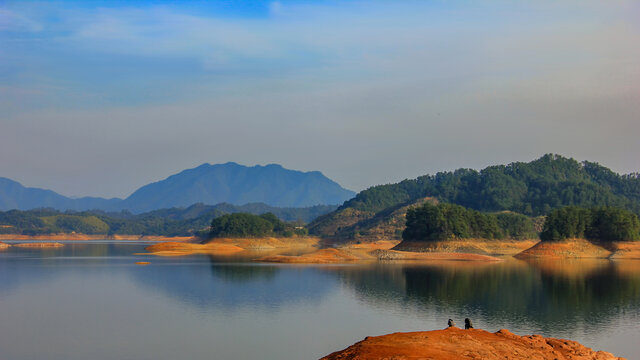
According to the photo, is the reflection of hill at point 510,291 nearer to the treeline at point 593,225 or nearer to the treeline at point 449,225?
the treeline at point 593,225

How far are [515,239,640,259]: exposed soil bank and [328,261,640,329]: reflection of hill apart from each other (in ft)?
89.8

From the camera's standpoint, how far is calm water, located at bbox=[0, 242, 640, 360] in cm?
3959

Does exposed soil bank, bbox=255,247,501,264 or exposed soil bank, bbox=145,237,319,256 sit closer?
exposed soil bank, bbox=255,247,501,264

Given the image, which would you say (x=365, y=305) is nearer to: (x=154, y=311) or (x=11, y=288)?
(x=154, y=311)

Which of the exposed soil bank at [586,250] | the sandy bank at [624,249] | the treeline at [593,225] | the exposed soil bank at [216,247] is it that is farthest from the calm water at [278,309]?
the exposed soil bank at [216,247]

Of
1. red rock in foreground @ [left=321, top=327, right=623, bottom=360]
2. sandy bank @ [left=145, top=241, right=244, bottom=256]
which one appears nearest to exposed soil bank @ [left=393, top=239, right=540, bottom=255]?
sandy bank @ [left=145, top=241, right=244, bottom=256]

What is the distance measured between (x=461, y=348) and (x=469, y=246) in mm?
111224

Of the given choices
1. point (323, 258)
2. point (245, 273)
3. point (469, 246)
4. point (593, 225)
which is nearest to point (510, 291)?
point (245, 273)

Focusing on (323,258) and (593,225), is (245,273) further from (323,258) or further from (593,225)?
(593,225)

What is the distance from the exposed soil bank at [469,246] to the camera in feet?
443

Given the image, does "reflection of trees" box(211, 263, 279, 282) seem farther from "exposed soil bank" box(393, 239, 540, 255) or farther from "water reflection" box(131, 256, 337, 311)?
"exposed soil bank" box(393, 239, 540, 255)

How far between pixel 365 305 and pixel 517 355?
97.7ft

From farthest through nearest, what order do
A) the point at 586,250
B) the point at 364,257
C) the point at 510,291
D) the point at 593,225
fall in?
the point at 364,257, the point at 593,225, the point at 586,250, the point at 510,291

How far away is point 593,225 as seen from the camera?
13288cm
